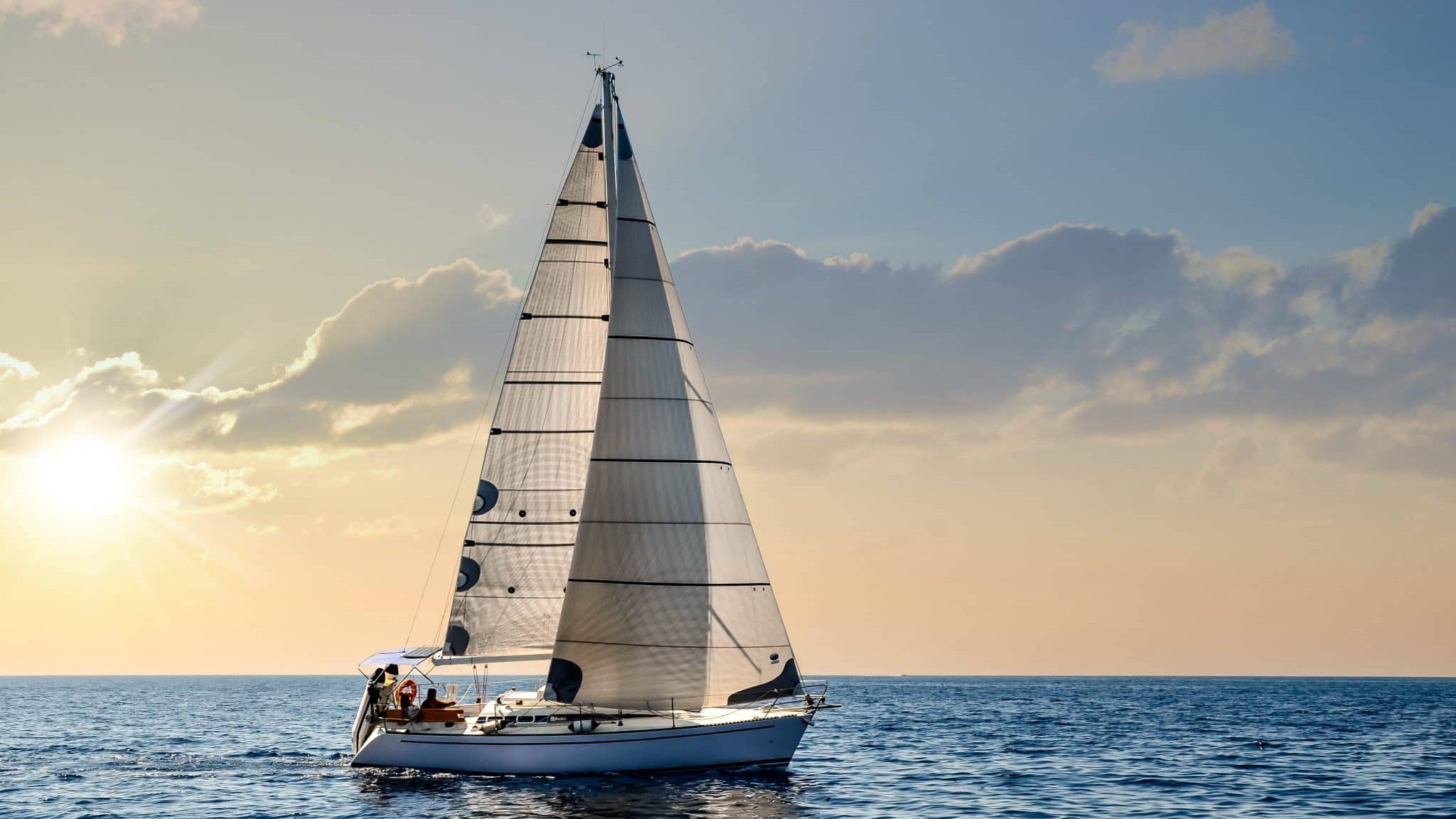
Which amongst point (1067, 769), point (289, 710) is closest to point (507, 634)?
A: point (1067, 769)

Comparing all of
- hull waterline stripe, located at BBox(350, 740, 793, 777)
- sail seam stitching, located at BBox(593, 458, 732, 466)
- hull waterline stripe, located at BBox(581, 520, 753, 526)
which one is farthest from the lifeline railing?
sail seam stitching, located at BBox(593, 458, 732, 466)

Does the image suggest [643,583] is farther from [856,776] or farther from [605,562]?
[856,776]

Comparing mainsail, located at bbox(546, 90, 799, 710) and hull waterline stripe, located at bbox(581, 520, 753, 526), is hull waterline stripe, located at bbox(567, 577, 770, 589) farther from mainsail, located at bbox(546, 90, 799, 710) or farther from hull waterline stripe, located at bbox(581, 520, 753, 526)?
hull waterline stripe, located at bbox(581, 520, 753, 526)

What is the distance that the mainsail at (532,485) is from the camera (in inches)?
1380

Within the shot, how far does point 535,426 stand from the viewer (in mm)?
35219

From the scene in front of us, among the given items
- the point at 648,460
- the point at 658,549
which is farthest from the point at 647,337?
the point at 658,549

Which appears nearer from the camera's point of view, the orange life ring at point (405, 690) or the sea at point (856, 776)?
the sea at point (856, 776)

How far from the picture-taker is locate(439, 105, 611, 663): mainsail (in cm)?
3506

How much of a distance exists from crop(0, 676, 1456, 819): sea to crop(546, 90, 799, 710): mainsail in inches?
98.6

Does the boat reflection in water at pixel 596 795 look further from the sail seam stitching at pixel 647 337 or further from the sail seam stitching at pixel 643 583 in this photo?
the sail seam stitching at pixel 647 337

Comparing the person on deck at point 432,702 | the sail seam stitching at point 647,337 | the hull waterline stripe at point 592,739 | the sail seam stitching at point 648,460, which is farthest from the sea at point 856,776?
the sail seam stitching at point 647,337

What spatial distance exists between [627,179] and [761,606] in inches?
464

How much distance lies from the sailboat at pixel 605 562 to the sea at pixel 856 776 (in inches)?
50.6

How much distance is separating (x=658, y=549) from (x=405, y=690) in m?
8.29
